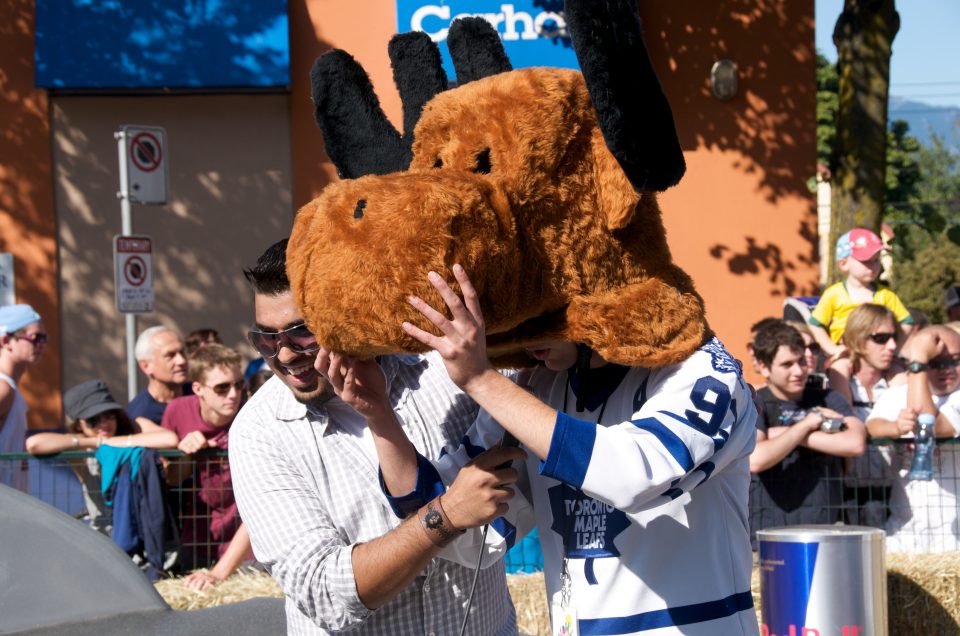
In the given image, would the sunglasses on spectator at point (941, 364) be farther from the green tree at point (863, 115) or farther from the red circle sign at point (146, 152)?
the red circle sign at point (146, 152)

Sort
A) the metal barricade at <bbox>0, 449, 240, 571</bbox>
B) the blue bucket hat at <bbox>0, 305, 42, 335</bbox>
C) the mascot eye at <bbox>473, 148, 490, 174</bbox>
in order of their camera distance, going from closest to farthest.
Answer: the mascot eye at <bbox>473, 148, 490, 174</bbox> < the metal barricade at <bbox>0, 449, 240, 571</bbox> < the blue bucket hat at <bbox>0, 305, 42, 335</bbox>

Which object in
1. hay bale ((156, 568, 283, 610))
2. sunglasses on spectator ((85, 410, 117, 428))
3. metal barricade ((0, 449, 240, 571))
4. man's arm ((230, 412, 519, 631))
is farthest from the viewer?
sunglasses on spectator ((85, 410, 117, 428))

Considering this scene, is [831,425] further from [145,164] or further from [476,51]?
[145,164]

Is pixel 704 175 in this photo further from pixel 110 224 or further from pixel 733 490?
pixel 733 490

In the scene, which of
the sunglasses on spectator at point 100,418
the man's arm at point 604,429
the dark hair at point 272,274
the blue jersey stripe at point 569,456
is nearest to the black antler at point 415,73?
the dark hair at point 272,274

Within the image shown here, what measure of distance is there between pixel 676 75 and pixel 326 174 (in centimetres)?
346

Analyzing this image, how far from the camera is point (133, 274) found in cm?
822

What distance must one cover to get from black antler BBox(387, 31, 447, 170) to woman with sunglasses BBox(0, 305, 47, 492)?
14.7 ft

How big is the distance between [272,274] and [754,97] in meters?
8.97

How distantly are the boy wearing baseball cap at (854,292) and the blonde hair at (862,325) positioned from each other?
0.77 m

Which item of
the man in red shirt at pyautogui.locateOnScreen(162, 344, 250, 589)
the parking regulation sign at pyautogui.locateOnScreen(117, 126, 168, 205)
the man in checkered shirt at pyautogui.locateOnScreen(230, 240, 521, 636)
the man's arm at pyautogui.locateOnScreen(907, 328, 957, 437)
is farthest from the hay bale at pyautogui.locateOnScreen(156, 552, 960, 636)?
the parking regulation sign at pyautogui.locateOnScreen(117, 126, 168, 205)

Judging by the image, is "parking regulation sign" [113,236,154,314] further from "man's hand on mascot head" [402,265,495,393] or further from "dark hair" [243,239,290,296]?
"man's hand on mascot head" [402,265,495,393]

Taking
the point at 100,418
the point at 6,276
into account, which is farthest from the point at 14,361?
the point at 6,276

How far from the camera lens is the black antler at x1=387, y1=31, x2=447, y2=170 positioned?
9.28 feet
